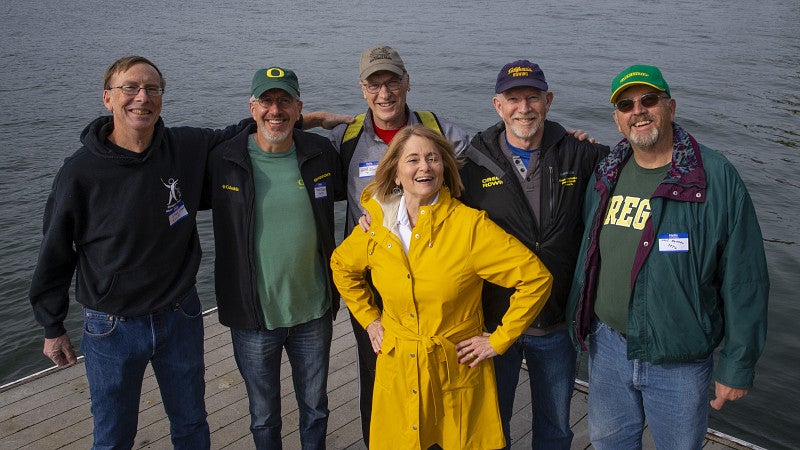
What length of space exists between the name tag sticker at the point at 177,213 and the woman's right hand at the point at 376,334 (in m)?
1.06

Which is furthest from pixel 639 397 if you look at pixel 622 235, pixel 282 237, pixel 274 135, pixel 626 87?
pixel 274 135

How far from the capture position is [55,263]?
10.6 feet

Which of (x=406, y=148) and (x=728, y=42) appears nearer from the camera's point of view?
(x=406, y=148)

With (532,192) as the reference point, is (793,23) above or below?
above

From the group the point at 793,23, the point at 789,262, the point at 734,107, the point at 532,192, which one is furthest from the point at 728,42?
the point at 532,192

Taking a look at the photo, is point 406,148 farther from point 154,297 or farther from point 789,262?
point 789,262

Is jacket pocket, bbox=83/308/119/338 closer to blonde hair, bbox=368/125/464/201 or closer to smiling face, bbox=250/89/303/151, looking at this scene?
smiling face, bbox=250/89/303/151

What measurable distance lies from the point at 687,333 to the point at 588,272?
49 cm

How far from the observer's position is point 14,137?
1510 centimetres

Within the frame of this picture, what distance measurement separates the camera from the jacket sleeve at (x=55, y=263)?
123 inches

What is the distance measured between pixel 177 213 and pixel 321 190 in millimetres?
710

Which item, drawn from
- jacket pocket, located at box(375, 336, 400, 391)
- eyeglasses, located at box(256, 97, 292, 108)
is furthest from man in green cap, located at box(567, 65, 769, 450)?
eyeglasses, located at box(256, 97, 292, 108)

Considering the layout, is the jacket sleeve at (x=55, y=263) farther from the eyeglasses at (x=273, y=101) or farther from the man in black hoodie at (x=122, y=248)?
the eyeglasses at (x=273, y=101)

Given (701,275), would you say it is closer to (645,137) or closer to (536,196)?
(645,137)
